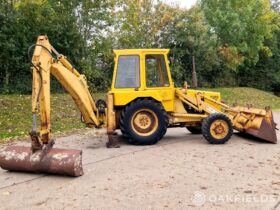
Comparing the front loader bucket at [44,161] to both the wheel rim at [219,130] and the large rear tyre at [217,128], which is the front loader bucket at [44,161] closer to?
the large rear tyre at [217,128]

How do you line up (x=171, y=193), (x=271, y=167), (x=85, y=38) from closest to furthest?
(x=171, y=193) < (x=271, y=167) < (x=85, y=38)

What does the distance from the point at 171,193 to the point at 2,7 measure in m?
14.5

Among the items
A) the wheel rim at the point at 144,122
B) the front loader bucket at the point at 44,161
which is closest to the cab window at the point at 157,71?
the wheel rim at the point at 144,122

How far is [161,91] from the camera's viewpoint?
932 centimetres

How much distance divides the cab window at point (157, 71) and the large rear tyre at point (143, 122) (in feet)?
2.19

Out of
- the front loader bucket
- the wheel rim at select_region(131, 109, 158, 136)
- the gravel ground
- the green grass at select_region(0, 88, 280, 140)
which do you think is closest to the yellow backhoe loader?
the wheel rim at select_region(131, 109, 158, 136)

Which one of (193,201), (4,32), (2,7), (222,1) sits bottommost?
(193,201)

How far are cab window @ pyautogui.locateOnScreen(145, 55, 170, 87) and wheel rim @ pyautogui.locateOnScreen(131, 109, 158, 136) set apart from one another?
800 millimetres

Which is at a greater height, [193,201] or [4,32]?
[4,32]

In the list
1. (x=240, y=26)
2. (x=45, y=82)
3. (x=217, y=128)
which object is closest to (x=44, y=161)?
(x=45, y=82)

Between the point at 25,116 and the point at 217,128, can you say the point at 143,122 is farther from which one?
the point at 25,116

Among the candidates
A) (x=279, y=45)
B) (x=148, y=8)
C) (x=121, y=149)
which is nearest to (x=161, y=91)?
(x=121, y=149)

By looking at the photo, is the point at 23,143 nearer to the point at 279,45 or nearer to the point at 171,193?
the point at 171,193

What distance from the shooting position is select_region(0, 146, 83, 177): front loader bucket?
611 cm
